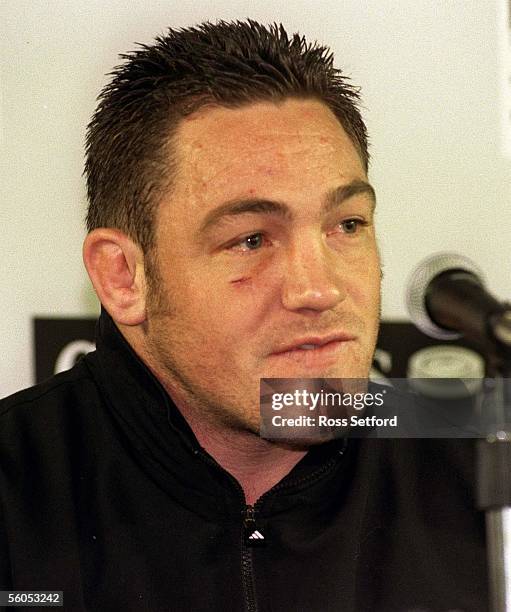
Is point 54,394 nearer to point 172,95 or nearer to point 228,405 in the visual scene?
point 228,405

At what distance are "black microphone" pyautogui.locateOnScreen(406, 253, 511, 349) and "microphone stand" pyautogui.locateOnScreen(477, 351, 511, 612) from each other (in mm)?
53

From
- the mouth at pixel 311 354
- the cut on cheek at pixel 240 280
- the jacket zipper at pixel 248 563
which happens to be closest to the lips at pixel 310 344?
the mouth at pixel 311 354

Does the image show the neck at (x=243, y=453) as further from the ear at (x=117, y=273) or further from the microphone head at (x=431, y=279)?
the microphone head at (x=431, y=279)

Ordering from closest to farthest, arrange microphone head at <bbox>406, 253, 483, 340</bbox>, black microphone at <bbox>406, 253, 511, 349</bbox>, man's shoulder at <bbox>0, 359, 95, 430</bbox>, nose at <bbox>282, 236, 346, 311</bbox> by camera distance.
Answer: black microphone at <bbox>406, 253, 511, 349</bbox>
microphone head at <bbox>406, 253, 483, 340</bbox>
nose at <bbox>282, 236, 346, 311</bbox>
man's shoulder at <bbox>0, 359, 95, 430</bbox>

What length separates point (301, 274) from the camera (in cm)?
133

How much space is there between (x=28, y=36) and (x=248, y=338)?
Answer: 67 centimetres

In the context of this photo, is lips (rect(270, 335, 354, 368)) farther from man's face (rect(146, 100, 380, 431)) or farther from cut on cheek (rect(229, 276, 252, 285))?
cut on cheek (rect(229, 276, 252, 285))

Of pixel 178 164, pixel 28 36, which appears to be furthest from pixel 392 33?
pixel 28 36

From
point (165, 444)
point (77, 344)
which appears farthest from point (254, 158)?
point (77, 344)

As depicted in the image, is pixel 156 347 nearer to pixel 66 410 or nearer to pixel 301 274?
pixel 66 410

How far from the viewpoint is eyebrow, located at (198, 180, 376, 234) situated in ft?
4.49

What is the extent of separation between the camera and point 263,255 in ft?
4.50

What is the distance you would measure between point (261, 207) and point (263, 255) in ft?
0.21

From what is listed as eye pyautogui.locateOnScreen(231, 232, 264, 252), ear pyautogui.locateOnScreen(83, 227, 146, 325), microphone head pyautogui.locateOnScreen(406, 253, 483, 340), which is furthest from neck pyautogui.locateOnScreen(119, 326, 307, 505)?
microphone head pyautogui.locateOnScreen(406, 253, 483, 340)
